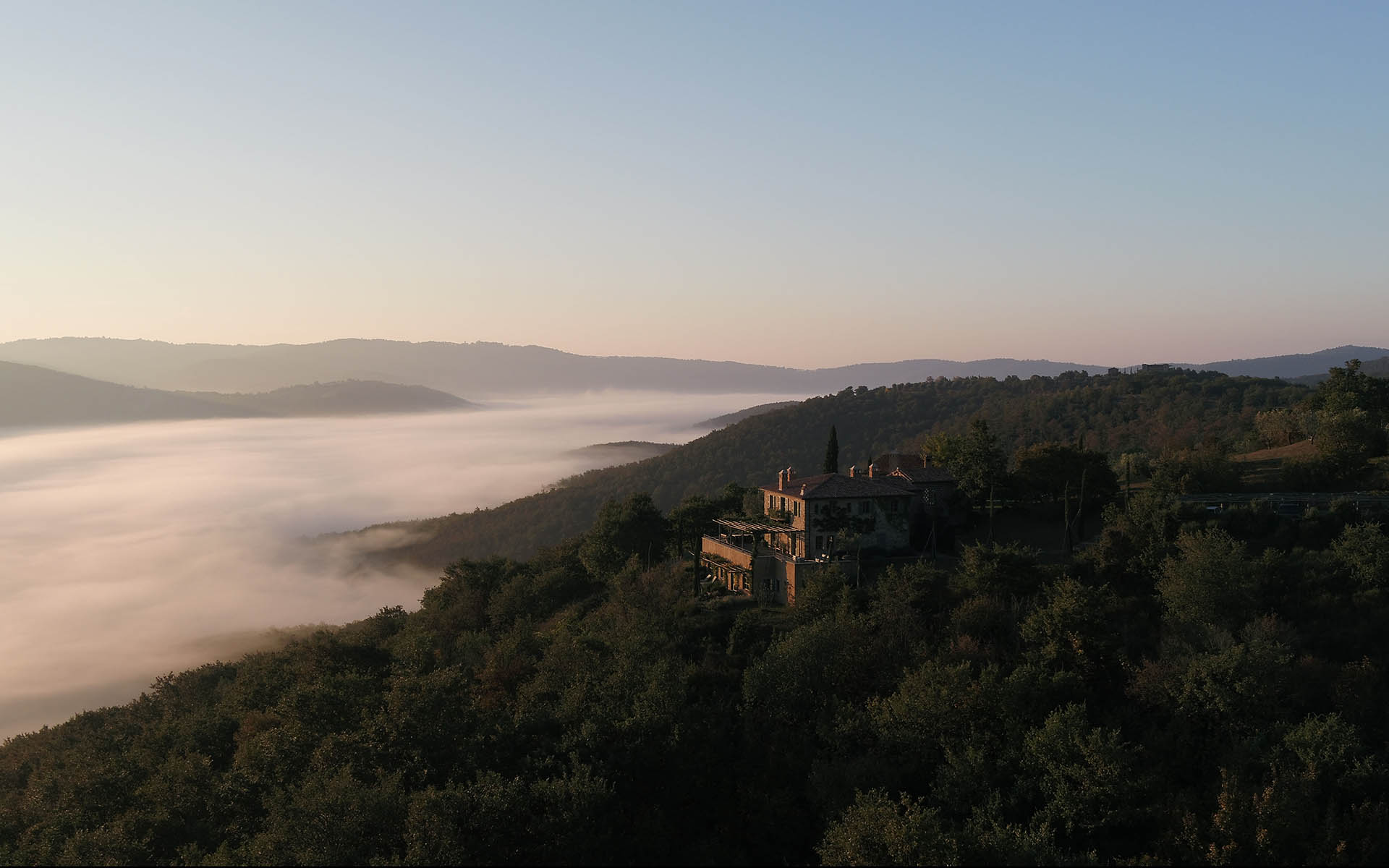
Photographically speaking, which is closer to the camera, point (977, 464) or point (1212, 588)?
point (1212, 588)

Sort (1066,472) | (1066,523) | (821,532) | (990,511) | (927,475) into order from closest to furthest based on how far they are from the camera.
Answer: (821,532), (1066,523), (990,511), (1066,472), (927,475)

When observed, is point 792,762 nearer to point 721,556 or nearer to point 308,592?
point 721,556

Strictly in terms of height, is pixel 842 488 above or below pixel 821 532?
above

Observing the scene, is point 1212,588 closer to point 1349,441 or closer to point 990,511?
point 990,511

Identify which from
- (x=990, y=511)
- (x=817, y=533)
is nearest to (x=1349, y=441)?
(x=990, y=511)

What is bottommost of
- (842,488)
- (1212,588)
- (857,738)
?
(857,738)

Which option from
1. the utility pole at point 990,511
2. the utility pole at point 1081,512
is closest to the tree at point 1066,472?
the utility pole at point 1081,512

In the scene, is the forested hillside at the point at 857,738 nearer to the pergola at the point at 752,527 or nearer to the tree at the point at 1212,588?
the tree at the point at 1212,588
